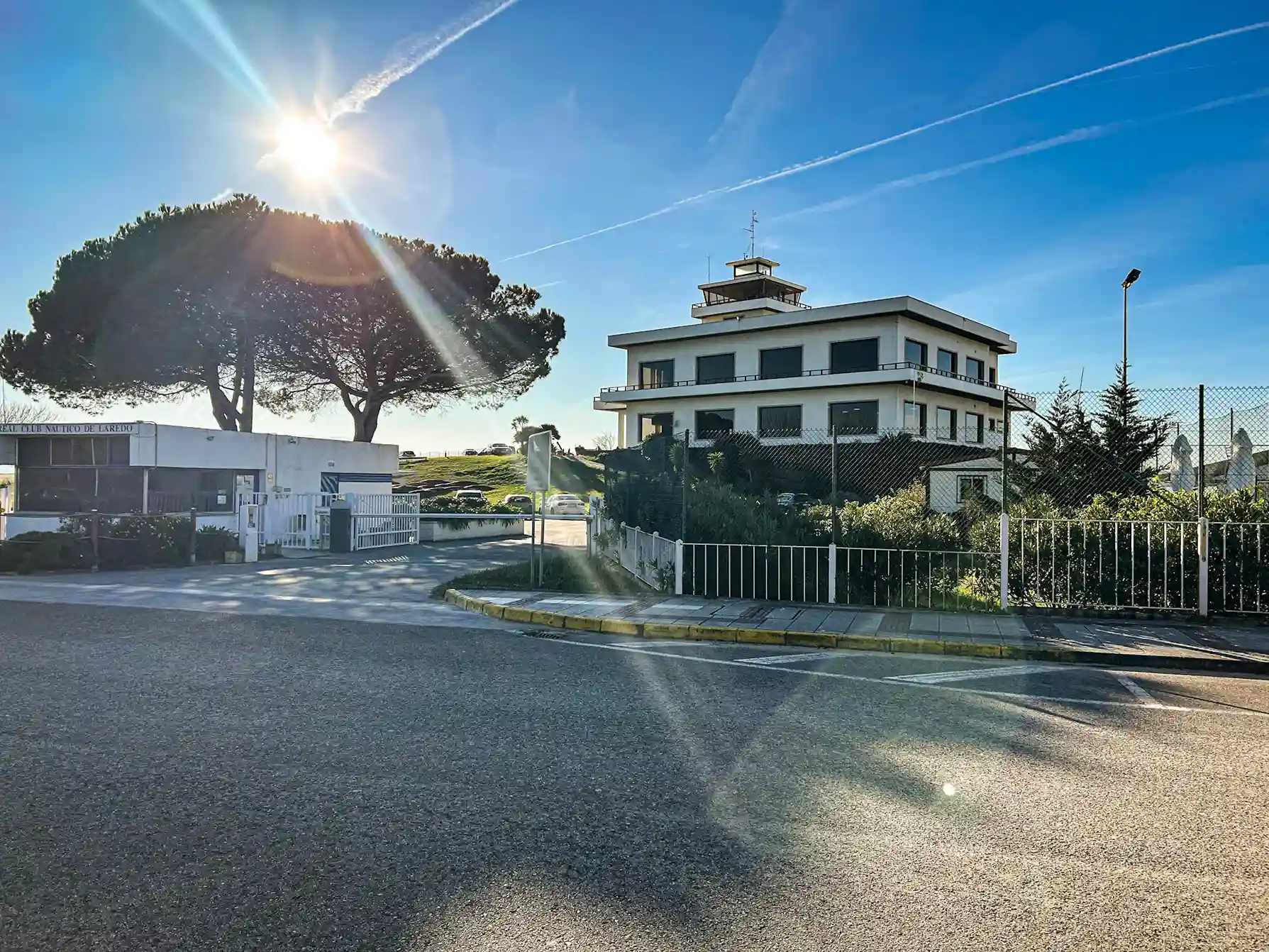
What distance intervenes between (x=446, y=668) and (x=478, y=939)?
17.8 feet

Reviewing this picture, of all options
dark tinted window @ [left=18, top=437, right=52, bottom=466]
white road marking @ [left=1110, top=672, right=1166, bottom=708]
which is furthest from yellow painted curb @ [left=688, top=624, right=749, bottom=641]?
dark tinted window @ [left=18, top=437, right=52, bottom=466]

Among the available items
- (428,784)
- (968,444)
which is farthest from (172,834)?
(968,444)

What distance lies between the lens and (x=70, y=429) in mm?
24234

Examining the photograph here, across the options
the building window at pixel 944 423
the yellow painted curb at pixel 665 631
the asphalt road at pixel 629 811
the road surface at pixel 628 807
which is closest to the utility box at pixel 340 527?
the yellow painted curb at pixel 665 631

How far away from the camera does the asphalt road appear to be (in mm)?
3598

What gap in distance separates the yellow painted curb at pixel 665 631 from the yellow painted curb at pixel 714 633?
90 mm

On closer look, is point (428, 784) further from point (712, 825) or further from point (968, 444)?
point (968, 444)

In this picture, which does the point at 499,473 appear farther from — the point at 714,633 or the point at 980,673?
the point at 980,673

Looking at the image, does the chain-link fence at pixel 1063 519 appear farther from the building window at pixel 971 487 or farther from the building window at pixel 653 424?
the building window at pixel 653 424

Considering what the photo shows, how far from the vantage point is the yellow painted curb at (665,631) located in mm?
10945

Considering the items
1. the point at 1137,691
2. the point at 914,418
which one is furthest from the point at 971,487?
the point at 914,418

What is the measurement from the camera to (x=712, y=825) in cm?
458

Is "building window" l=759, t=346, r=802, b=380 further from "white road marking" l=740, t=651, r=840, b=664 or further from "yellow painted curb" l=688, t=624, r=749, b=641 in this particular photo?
"white road marking" l=740, t=651, r=840, b=664

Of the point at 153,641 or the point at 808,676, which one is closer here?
the point at 808,676
